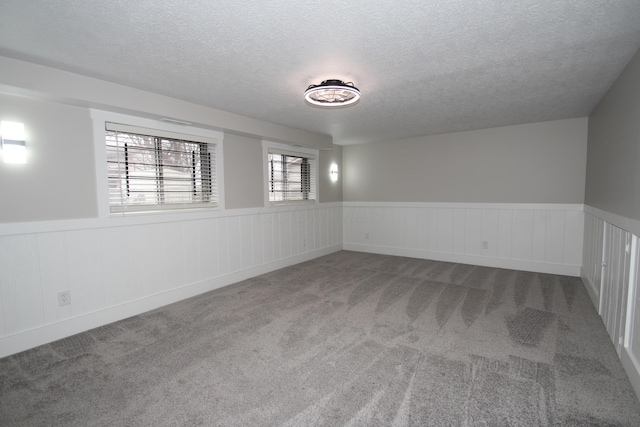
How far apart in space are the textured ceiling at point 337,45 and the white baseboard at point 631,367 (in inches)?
87.0

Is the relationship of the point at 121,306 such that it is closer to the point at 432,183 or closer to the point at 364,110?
the point at 364,110

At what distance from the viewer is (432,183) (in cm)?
567

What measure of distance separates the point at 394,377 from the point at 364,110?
3.06m

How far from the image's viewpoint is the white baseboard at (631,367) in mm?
1905

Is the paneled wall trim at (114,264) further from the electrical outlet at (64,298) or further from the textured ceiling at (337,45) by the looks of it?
the textured ceiling at (337,45)

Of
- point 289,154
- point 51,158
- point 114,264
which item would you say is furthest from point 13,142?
point 289,154

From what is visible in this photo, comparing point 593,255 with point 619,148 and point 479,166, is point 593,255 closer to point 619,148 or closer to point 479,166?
point 619,148

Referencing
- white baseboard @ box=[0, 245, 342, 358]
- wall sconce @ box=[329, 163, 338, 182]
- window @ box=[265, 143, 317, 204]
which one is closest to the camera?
white baseboard @ box=[0, 245, 342, 358]

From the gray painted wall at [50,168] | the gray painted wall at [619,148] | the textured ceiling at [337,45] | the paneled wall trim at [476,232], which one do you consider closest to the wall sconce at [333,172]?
the paneled wall trim at [476,232]

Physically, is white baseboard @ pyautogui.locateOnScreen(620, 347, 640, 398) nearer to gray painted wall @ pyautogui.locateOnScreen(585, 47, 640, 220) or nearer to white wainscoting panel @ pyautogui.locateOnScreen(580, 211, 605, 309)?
gray painted wall @ pyautogui.locateOnScreen(585, 47, 640, 220)

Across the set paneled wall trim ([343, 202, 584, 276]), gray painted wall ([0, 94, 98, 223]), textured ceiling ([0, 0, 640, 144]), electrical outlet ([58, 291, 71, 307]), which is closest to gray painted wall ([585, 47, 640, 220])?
textured ceiling ([0, 0, 640, 144])

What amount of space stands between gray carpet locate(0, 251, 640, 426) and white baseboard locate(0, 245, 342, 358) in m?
0.10

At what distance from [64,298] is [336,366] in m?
2.60

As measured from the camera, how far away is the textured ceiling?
1723 mm
